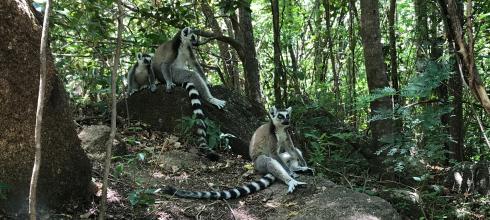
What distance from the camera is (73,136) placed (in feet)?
13.6

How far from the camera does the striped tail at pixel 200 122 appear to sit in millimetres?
6794

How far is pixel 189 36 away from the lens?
8.30 meters

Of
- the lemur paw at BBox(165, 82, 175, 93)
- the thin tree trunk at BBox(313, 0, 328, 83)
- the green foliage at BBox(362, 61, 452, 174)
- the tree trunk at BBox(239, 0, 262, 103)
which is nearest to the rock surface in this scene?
the green foliage at BBox(362, 61, 452, 174)

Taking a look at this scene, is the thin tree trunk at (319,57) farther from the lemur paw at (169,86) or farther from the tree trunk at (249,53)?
the lemur paw at (169,86)

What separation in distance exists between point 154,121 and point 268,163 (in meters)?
2.73

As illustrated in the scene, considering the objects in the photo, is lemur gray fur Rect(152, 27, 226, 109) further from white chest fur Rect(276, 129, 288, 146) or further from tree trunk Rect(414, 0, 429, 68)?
tree trunk Rect(414, 0, 429, 68)

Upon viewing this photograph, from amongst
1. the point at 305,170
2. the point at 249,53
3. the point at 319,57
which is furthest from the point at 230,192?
the point at 319,57

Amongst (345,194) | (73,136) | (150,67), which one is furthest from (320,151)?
(73,136)

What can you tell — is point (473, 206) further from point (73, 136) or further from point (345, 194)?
point (73, 136)

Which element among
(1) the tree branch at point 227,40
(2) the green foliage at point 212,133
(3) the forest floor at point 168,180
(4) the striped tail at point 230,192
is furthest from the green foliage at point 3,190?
(1) the tree branch at point 227,40

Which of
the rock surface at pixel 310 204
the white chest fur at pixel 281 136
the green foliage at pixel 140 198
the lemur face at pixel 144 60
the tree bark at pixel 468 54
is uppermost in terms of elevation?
the lemur face at pixel 144 60

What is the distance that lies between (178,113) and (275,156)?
2.24m

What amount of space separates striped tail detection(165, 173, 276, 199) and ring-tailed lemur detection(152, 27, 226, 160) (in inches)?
101

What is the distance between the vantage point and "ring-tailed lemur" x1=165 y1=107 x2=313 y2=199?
549 centimetres
